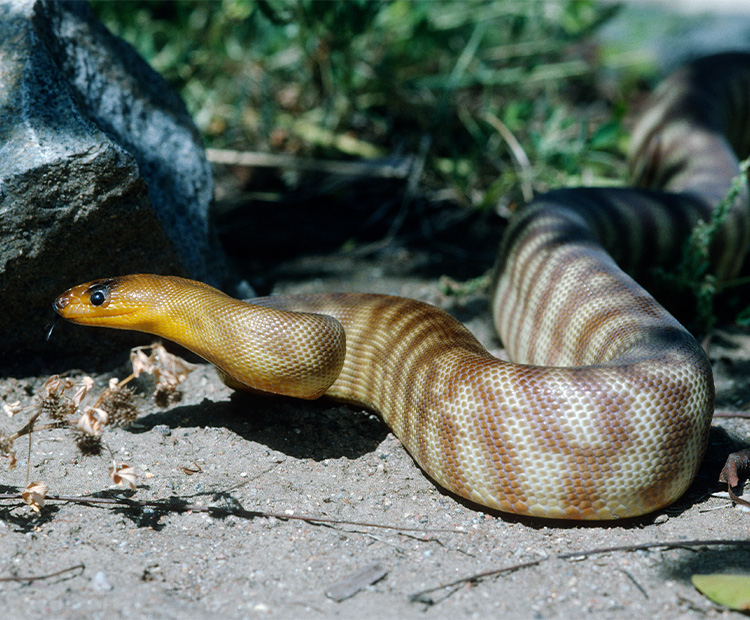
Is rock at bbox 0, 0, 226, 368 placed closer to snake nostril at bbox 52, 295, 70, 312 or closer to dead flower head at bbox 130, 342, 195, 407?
snake nostril at bbox 52, 295, 70, 312

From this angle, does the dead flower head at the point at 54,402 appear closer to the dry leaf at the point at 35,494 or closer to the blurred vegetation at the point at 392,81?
the dry leaf at the point at 35,494

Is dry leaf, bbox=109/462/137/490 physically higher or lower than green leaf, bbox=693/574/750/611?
higher

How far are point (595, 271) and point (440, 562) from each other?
205 cm

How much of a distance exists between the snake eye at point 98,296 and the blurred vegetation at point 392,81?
3.47m

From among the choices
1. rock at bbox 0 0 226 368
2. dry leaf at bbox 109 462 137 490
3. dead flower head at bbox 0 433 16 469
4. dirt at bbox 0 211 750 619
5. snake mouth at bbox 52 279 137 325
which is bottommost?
dirt at bbox 0 211 750 619

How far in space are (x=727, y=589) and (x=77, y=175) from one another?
3323 millimetres

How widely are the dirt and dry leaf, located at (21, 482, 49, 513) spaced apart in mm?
98

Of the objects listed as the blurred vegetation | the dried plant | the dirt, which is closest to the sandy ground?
the dirt

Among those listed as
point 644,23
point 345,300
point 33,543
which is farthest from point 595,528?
point 644,23

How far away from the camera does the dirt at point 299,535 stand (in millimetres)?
2557

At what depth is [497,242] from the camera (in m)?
6.28

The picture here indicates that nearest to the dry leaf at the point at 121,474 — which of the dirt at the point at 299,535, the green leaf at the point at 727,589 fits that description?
the dirt at the point at 299,535

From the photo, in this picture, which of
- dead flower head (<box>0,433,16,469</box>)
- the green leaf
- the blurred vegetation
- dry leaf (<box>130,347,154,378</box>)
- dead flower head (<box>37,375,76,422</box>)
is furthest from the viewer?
the blurred vegetation

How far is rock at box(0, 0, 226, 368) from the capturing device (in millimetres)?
3531
